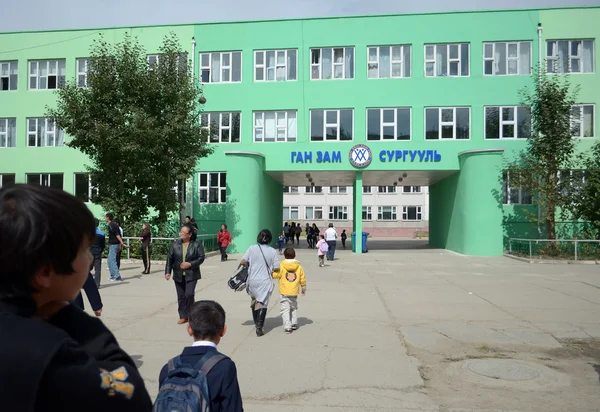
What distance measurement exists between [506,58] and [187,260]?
24115 millimetres

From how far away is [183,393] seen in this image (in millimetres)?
2334

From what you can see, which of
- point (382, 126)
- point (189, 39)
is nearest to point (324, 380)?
point (382, 126)

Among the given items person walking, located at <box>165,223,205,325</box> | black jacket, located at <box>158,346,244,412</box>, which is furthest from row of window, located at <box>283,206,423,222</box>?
black jacket, located at <box>158,346,244,412</box>

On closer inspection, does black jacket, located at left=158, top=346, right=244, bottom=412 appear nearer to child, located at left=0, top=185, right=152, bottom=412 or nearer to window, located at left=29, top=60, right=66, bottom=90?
child, located at left=0, top=185, right=152, bottom=412

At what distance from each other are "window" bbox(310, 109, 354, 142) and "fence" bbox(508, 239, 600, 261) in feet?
34.7

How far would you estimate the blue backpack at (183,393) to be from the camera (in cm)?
230

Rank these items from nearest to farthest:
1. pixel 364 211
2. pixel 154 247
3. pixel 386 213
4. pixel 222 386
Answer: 1. pixel 222 386
2. pixel 154 247
3. pixel 386 213
4. pixel 364 211

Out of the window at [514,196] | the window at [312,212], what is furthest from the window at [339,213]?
the window at [514,196]

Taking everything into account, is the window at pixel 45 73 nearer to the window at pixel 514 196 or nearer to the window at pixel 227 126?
the window at pixel 227 126

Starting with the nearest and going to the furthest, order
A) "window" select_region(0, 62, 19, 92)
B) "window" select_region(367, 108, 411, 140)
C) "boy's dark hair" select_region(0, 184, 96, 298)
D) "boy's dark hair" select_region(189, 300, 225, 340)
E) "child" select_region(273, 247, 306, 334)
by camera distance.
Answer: "boy's dark hair" select_region(0, 184, 96, 298) < "boy's dark hair" select_region(189, 300, 225, 340) < "child" select_region(273, 247, 306, 334) < "window" select_region(367, 108, 411, 140) < "window" select_region(0, 62, 19, 92)

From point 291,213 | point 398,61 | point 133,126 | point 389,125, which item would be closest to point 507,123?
point 389,125

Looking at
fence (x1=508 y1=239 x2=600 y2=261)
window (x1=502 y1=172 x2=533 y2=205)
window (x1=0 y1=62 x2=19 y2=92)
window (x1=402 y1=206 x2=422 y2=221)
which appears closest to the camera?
fence (x1=508 y1=239 x2=600 y2=261)

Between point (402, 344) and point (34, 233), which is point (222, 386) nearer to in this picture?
point (34, 233)

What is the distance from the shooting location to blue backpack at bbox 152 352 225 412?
230cm
